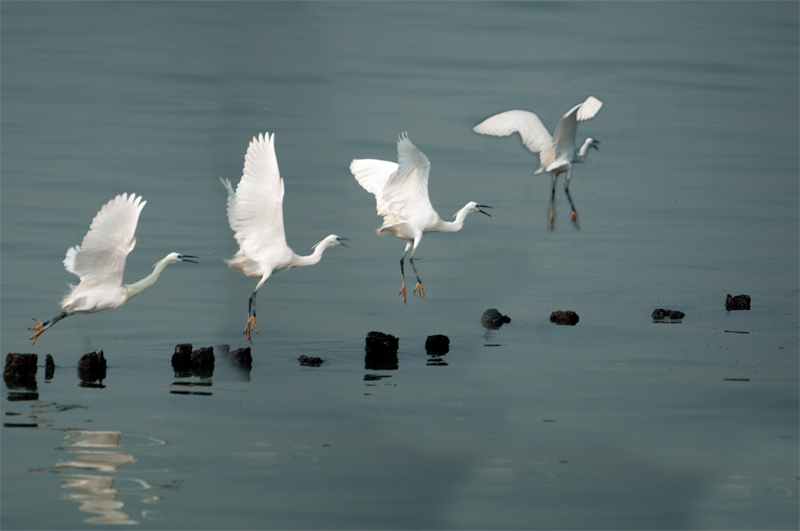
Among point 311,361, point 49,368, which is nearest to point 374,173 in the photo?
point 311,361

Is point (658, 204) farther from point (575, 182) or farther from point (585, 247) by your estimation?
point (585, 247)

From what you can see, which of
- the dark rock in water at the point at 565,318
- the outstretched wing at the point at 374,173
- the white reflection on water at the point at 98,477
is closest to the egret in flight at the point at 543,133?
the outstretched wing at the point at 374,173

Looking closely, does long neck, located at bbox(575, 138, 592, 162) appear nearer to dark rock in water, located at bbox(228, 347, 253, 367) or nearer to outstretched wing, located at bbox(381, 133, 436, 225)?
outstretched wing, located at bbox(381, 133, 436, 225)

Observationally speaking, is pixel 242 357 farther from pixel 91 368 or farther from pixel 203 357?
pixel 91 368

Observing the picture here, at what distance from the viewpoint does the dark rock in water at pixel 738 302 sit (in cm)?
1908

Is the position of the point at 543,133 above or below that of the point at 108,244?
above

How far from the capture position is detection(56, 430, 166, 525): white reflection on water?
36.0ft

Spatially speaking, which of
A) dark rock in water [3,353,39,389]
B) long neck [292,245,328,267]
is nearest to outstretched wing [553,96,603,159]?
long neck [292,245,328,267]

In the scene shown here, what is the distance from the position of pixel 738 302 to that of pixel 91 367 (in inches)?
396

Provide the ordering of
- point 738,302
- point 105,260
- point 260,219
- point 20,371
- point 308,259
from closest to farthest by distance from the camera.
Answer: point 20,371
point 105,260
point 260,219
point 308,259
point 738,302

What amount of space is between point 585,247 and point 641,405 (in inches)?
356

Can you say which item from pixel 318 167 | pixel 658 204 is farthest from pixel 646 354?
pixel 318 167

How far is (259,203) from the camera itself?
50.6ft

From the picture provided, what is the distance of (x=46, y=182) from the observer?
84.0ft
